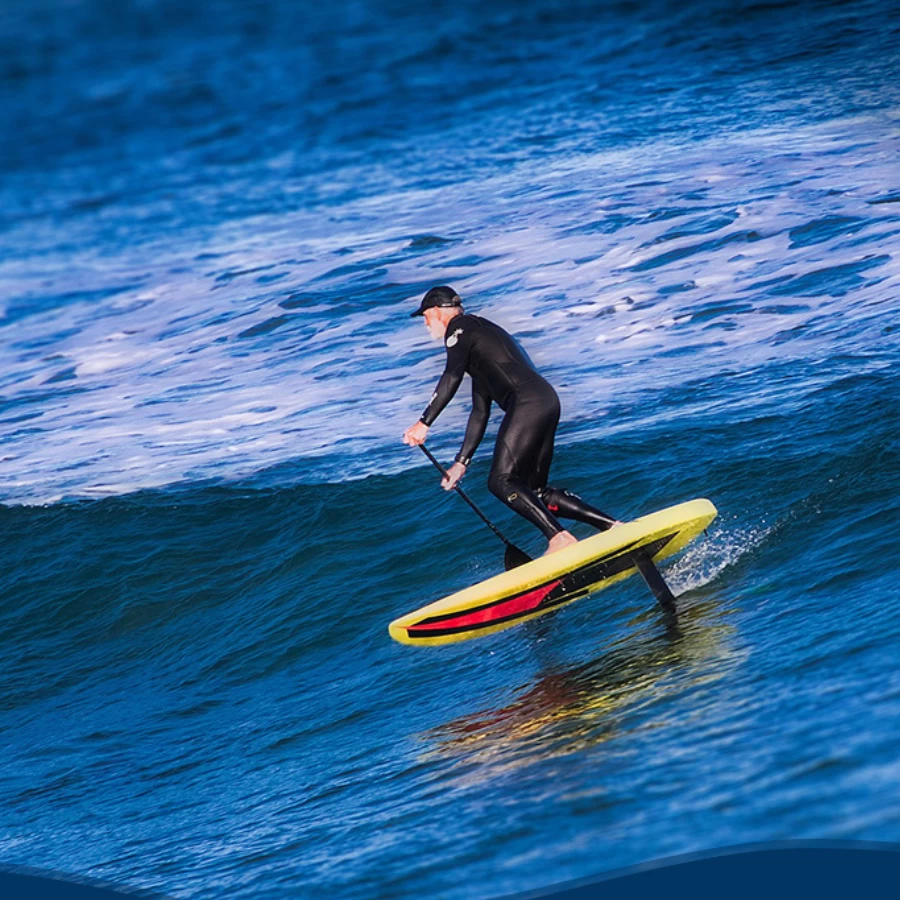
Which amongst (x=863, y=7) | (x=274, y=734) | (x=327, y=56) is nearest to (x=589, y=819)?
(x=274, y=734)

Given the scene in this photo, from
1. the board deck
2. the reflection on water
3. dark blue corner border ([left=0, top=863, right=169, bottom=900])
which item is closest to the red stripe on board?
the board deck

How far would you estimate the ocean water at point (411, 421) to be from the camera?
17.5 ft

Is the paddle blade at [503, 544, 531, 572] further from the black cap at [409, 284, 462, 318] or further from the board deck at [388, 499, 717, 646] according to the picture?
the black cap at [409, 284, 462, 318]

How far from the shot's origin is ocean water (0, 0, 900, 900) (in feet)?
17.5

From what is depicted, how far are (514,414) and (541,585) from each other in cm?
95

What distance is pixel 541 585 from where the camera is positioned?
260 inches

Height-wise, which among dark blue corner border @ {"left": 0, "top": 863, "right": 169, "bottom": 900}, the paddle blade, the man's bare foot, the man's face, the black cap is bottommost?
dark blue corner border @ {"left": 0, "top": 863, "right": 169, "bottom": 900}

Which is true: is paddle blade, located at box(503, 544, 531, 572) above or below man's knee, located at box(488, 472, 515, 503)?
below

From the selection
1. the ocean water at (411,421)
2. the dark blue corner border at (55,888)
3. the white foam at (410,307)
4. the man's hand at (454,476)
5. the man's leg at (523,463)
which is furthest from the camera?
the white foam at (410,307)

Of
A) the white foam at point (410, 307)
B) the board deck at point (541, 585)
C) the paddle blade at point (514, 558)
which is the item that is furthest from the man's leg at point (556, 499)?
the white foam at point (410, 307)

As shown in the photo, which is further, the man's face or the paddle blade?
the paddle blade

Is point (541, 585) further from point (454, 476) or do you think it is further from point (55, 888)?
point (55, 888)

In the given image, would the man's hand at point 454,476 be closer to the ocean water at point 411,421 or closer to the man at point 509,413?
the man at point 509,413

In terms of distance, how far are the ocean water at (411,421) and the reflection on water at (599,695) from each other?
0.04 meters
